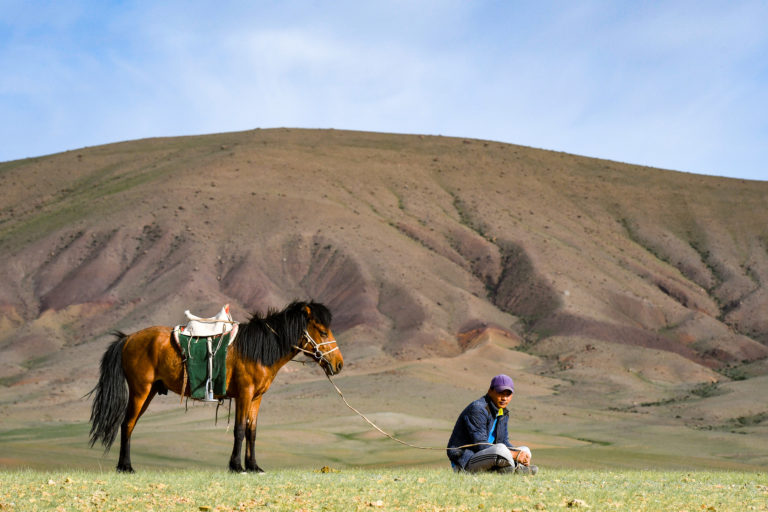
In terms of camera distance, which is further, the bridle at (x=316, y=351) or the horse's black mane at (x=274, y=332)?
the bridle at (x=316, y=351)

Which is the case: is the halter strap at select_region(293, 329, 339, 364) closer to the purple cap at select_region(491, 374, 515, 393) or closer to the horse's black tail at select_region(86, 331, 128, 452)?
the horse's black tail at select_region(86, 331, 128, 452)

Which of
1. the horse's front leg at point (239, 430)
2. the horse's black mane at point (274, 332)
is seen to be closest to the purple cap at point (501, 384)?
the horse's black mane at point (274, 332)

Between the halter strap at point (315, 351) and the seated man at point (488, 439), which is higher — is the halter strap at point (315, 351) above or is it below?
above

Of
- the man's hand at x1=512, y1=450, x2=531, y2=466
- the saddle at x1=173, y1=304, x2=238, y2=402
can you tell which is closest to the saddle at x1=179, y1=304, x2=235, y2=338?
the saddle at x1=173, y1=304, x2=238, y2=402

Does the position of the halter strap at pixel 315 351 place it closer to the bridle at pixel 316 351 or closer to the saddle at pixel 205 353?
the bridle at pixel 316 351

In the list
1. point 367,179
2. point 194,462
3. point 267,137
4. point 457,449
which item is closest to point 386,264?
point 367,179

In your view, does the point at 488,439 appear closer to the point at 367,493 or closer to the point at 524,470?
the point at 524,470

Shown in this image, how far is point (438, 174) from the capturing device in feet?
325

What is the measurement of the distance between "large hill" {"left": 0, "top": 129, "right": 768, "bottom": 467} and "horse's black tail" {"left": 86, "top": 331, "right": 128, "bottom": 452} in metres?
24.4

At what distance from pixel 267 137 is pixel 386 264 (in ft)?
137

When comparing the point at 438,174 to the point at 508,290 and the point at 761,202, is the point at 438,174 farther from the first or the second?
the point at 761,202

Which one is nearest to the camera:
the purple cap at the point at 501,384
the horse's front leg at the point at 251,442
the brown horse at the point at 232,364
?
the purple cap at the point at 501,384

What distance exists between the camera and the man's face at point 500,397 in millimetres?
10500

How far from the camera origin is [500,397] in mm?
10570
